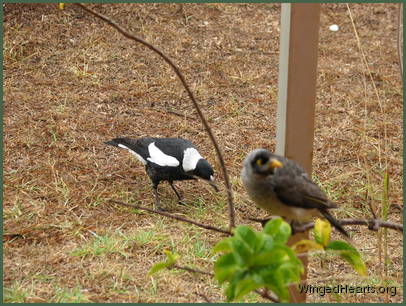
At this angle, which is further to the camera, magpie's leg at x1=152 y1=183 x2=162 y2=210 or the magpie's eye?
magpie's leg at x1=152 y1=183 x2=162 y2=210

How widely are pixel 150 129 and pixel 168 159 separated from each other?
85 centimetres

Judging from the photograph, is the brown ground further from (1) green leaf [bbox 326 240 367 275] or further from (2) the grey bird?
(1) green leaf [bbox 326 240 367 275]

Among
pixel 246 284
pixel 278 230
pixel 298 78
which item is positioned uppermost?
pixel 298 78

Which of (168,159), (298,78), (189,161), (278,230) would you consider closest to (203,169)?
(189,161)

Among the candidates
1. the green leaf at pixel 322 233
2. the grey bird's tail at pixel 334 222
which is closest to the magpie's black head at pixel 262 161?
the grey bird's tail at pixel 334 222

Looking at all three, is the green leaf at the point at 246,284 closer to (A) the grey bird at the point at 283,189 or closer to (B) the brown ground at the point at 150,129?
(A) the grey bird at the point at 283,189

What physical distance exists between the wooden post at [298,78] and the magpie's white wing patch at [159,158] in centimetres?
210

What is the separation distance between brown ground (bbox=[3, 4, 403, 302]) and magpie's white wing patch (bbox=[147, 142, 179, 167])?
1.02ft

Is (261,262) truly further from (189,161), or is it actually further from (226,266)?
(189,161)

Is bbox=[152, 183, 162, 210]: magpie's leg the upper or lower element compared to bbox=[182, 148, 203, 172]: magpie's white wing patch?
lower

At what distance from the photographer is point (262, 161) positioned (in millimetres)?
2199

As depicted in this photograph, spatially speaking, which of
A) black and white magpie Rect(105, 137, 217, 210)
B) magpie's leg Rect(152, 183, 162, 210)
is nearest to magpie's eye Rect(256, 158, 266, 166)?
black and white magpie Rect(105, 137, 217, 210)

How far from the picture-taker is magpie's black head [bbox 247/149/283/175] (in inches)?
84.7

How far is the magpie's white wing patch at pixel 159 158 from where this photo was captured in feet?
13.9
